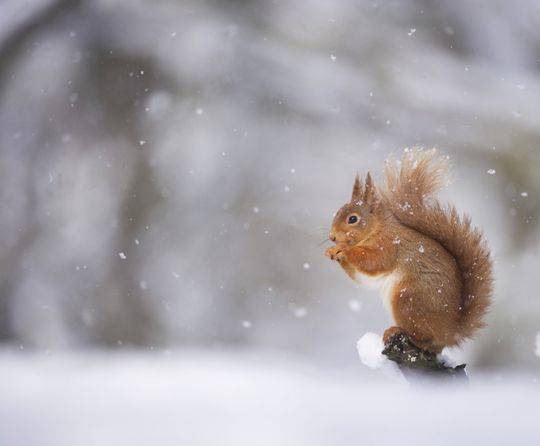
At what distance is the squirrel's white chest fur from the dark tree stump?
4 centimetres

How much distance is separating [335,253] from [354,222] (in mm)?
41

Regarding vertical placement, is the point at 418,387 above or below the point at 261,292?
below

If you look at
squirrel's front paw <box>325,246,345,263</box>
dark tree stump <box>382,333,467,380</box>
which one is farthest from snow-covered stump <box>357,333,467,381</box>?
squirrel's front paw <box>325,246,345,263</box>

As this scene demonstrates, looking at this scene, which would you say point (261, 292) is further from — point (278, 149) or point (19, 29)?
point (19, 29)

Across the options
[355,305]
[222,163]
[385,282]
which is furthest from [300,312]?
[385,282]

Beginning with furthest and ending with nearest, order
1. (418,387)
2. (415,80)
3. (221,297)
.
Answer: (221,297)
(415,80)
(418,387)

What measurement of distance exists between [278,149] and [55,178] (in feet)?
1.88

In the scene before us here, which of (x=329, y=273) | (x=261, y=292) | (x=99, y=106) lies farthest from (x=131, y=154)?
(x=329, y=273)

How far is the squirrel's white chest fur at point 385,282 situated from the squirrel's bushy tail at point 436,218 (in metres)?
0.07

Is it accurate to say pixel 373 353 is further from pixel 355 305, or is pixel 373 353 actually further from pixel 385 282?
pixel 355 305

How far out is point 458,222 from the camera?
758 mm

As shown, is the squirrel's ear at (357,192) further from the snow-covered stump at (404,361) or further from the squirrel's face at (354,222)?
the snow-covered stump at (404,361)

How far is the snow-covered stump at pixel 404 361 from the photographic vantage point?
0.71 m

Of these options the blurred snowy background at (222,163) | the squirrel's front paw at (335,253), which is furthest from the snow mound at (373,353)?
the blurred snowy background at (222,163)
